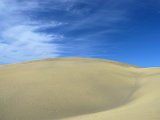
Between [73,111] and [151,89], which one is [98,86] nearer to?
[151,89]

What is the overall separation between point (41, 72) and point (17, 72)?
0.96 m

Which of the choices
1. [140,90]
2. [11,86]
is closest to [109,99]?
[140,90]

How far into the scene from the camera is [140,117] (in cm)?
804

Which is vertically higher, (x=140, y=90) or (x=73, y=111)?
(x=140, y=90)

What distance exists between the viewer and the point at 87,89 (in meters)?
11.8

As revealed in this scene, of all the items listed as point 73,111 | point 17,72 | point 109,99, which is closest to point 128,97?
point 109,99

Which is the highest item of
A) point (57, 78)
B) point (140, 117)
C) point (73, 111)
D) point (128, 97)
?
point (57, 78)

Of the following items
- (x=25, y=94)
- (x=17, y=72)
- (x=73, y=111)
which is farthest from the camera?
(x=17, y=72)

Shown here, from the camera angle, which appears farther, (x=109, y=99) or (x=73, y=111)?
(x=109, y=99)

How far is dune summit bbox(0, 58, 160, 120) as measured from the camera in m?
9.24

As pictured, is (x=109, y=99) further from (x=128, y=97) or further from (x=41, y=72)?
(x=41, y=72)

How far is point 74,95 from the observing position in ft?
36.0

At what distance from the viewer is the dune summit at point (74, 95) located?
9242 millimetres

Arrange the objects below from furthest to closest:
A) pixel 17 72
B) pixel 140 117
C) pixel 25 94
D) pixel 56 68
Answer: pixel 56 68
pixel 17 72
pixel 25 94
pixel 140 117
